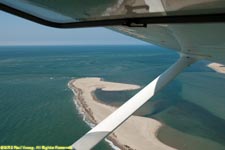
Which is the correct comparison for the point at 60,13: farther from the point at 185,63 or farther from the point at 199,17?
the point at 185,63

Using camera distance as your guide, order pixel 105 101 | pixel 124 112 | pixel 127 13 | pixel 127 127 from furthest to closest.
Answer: pixel 105 101
pixel 127 127
pixel 124 112
pixel 127 13

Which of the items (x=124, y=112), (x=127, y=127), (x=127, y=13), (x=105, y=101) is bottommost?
(x=105, y=101)

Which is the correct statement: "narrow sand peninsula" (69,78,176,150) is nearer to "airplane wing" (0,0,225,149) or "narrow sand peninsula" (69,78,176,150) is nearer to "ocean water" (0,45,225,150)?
"ocean water" (0,45,225,150)

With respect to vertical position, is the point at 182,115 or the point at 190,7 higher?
the point at 190,7

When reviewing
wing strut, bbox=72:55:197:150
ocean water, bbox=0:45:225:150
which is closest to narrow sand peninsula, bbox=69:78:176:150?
ocean water, bbox=0:45:225:150

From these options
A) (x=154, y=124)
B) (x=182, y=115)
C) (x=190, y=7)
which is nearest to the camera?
(x=190, y=7)

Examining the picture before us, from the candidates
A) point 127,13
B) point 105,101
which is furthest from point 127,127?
point 127,13

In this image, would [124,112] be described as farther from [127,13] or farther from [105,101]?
[105,101]

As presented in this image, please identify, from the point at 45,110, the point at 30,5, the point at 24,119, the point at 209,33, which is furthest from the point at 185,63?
the point at 45,110
